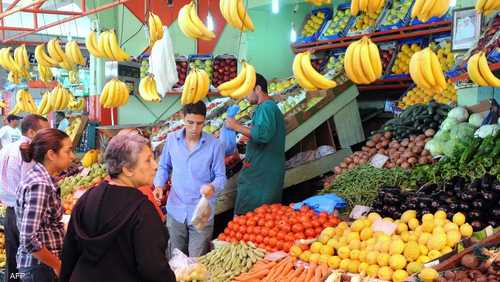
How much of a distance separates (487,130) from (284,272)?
2.31m

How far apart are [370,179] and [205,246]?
1618 millimetres

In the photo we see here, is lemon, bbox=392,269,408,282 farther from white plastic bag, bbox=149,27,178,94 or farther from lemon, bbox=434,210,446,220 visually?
white plastic bag, bbox=149,27,178,94

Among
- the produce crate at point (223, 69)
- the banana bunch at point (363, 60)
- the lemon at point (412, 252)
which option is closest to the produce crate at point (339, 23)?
the produce crate at point (223, 69)

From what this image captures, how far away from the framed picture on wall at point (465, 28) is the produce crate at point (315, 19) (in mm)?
3162

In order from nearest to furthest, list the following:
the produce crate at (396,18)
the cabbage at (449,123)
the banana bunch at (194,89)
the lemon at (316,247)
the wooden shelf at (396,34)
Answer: the lemon at (316,247) < the banana bunch at (194,89) < the cabbage at (449,123) < the wooden shelf at (396,34) < the produce crate at (396,18)

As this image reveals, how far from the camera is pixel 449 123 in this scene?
529 cm

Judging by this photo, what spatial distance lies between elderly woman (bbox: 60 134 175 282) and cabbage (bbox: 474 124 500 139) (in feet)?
10.9

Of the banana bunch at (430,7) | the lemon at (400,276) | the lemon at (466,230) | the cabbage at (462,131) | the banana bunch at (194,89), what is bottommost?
the lemon at (400,276)

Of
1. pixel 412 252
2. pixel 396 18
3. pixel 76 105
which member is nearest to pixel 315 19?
pixel 396 18

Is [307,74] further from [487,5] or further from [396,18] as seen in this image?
[396,18]

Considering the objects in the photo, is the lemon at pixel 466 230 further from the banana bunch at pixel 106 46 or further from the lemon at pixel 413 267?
the banana bunch at pixel 106 46

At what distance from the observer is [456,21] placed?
5.62 meters

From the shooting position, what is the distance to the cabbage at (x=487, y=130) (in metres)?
4.66

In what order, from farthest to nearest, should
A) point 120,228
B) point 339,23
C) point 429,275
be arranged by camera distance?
point 339,23 → point 429,275 → point 120,228
